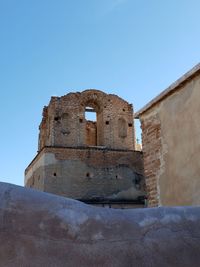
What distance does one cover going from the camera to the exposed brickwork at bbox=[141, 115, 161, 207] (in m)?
6.48

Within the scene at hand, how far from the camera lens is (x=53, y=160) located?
1681 cm

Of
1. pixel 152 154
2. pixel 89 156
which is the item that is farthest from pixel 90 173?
pixel 152 154

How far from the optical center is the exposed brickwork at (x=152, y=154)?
6.48 meters

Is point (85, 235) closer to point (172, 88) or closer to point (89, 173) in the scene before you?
point (172, 88)

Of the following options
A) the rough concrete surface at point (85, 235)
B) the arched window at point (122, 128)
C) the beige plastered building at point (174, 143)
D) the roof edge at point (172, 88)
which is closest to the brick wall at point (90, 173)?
the arched window at point (122, 128)

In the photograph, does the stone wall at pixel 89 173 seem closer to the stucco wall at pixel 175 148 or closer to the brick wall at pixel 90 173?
the brick wall at pixel 90 173

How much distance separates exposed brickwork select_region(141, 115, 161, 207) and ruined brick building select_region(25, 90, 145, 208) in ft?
31.3

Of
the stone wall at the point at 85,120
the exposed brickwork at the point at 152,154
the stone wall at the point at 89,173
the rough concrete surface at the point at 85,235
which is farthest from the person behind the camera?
the stone wall at the point at 85,120

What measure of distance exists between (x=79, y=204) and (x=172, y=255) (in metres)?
0.59

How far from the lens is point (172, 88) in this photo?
6.11 m

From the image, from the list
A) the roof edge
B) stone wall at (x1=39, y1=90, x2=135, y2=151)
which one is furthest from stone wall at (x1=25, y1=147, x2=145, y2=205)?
the roof edge

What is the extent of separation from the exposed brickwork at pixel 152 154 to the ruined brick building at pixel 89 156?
9540 millimetres

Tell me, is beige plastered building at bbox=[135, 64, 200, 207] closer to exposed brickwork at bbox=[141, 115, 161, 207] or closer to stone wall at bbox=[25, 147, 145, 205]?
exposed brickwork at bbox=[141, 115, 161, 207]

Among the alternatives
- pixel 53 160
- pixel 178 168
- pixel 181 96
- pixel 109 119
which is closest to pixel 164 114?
pixel 181 96
